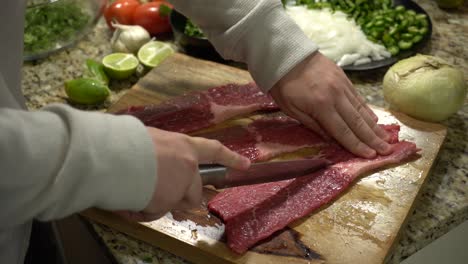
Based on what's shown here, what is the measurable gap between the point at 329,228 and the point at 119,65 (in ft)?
3.01

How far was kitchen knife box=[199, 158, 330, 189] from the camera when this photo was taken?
3.58ft

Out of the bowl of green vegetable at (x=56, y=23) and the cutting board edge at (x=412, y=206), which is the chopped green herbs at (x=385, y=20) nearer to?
the cutting board edge at (x=412, y=206)

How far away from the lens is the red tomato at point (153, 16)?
1.94m

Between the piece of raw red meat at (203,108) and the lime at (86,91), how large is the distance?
0.13m

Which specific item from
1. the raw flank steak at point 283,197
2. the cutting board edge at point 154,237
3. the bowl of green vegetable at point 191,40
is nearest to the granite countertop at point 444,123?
the cutting board edge at point 154,237

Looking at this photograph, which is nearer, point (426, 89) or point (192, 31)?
point (426, 89)

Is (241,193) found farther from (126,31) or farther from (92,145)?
(126,31)

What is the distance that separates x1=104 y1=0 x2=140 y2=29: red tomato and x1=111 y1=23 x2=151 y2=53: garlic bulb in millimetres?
112

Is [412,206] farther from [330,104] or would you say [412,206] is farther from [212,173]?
[212,173]

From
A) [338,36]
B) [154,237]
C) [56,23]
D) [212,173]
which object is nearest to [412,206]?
[212,173]

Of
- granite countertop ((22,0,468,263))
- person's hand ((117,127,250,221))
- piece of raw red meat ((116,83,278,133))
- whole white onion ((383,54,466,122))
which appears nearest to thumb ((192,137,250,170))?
person's hand ((117,127,250,221))

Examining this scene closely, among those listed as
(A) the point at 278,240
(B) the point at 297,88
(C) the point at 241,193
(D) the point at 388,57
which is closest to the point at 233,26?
(B) the point at 297,88

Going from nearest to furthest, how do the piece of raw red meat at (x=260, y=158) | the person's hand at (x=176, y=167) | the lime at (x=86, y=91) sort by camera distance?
1. the person's hand at (x=176, y=167)
2. the piece of raw red meat at (x=260, y=158)
3. the lime at (x=86, y=91)

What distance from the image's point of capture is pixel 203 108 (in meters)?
1.52
